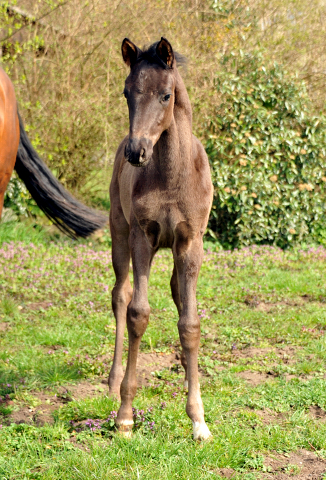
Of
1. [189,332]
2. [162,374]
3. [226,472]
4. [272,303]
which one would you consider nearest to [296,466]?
[226,472]

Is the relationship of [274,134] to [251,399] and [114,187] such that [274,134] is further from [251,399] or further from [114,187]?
[251,399]

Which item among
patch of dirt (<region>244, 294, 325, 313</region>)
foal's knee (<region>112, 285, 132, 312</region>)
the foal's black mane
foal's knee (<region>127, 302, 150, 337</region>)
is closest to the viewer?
the foal's black mane

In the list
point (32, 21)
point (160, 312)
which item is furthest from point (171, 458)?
point (32, 21)

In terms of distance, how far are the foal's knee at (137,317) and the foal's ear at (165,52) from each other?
4.46 feet

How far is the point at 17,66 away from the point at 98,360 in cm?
603

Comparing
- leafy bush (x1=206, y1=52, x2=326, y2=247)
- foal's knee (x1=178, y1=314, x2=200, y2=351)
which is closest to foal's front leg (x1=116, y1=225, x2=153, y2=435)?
foal's knee (x1=178, y1=314, x2=200, y2=351)

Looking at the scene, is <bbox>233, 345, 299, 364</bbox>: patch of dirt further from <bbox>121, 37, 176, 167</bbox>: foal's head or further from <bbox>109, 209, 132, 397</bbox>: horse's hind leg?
<bbox>121, 37, 176, 167</bbox>: foal's head

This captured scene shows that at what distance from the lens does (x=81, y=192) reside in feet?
30.4

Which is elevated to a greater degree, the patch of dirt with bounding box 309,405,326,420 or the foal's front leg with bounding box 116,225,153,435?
the foal's front leg with bounding box 116,225,153,435

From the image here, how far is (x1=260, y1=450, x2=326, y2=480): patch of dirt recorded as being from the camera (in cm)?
261

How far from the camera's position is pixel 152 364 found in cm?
416

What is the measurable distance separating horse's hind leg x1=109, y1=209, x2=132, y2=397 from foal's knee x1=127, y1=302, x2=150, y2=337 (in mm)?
755

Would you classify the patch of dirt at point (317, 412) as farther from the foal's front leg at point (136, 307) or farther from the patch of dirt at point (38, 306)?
the patch of dirt at point (38, 306)

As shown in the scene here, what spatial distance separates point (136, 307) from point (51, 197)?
9.62 feet
